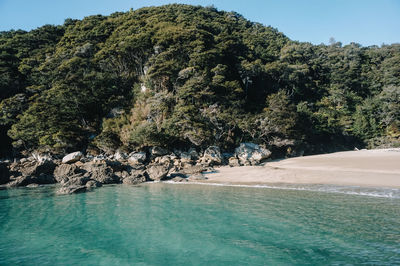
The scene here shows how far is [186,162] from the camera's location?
80.8ft

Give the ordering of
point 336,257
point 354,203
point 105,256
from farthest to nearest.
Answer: point 354,203, point 105,256, point 336,257

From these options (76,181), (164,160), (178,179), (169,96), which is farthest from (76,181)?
(169,96)

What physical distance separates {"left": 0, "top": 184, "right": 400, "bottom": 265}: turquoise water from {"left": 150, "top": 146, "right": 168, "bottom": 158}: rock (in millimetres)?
12522

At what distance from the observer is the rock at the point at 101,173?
19355 mm

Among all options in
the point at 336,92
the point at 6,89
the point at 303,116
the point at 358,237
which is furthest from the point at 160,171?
the point at 336,92

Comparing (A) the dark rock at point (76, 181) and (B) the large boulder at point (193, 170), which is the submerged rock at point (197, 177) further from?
(A) the dark rock at point (76, 181)

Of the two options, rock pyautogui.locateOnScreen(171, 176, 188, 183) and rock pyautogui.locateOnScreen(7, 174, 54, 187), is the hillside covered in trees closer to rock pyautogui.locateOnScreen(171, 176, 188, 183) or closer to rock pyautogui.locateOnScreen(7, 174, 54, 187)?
rock pyautogui.locateOnScreen(171, 176, 188, 183)

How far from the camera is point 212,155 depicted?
2489 cm

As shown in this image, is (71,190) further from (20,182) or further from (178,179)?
(178,179)

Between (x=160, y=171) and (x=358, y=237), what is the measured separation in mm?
15942

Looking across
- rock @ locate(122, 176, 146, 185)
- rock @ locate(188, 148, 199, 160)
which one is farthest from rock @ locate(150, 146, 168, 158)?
rock @ locate(122, 176, 146, 185)

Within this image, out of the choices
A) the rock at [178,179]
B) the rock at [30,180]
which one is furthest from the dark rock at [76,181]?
the rock at [178,179]

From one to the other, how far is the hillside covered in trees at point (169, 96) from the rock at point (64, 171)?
5.59 metres

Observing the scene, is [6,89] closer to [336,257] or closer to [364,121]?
[336,257]
